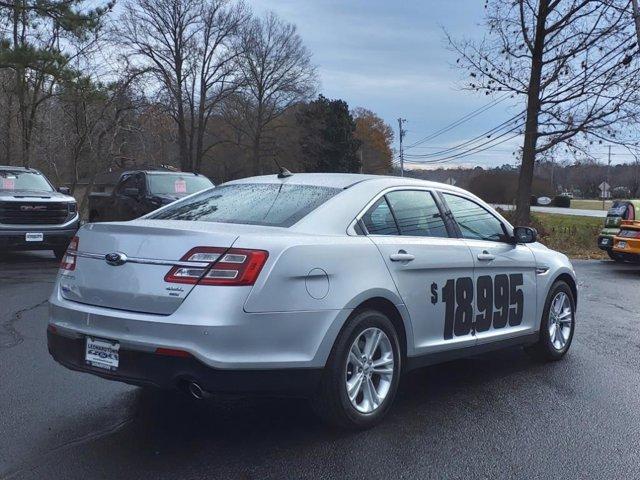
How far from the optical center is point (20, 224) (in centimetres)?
1215

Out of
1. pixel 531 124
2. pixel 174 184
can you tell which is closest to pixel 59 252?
pixel 174 184

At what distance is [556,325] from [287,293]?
353 cm

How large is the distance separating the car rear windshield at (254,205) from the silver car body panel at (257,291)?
0.12 meters

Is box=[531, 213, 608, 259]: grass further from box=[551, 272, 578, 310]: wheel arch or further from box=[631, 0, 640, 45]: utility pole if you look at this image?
box=[551, 272, 578, 310]: wheel arch

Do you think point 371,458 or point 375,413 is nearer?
point 371,458

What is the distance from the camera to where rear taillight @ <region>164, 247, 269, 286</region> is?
360 centimetres

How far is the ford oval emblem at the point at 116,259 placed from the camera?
3.87 metres

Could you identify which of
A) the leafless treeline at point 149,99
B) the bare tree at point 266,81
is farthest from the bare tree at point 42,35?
the bare tree at point 266,81

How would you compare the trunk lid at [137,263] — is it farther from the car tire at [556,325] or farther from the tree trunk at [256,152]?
the tree trunk at [256,152]

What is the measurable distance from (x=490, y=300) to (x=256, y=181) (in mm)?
2071

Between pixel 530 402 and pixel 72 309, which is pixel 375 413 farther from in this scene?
pixel 72 309

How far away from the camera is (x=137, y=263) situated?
12.5ft

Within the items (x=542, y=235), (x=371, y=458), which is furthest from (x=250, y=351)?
(x=542, y=235)

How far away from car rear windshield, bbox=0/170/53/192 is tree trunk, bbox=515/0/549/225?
46.2 feet
